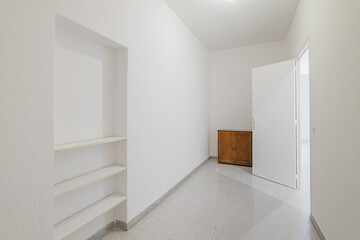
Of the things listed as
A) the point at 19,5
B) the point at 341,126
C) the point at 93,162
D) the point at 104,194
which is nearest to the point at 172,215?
the point at 104,194

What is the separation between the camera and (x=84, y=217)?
150 cm

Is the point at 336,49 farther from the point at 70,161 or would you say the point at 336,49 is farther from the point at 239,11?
the point at 70,161

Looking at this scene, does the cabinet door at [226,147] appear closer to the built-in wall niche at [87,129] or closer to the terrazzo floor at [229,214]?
the terrazzo floor at [229,214]

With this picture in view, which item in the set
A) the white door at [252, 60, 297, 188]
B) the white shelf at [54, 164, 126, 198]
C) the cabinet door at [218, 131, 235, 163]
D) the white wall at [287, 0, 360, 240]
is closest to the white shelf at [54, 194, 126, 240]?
the white shelf at [54, 164, 126, 198]

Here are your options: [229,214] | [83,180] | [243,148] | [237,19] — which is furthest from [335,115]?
[243,148]

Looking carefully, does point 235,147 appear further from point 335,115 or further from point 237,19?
point 335,115

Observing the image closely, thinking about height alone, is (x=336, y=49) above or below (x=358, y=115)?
above

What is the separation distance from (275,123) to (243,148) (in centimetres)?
116

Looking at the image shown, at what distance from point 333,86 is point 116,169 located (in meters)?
2.13

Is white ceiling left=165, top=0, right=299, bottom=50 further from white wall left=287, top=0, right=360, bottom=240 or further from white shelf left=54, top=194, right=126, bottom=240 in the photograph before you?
white shelf left=54, top=194, right=126, bottom=240

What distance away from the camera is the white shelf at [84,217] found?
51.9 inches

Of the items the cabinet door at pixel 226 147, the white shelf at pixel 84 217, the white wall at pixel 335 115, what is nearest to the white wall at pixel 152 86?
the white shelf at pixel 84 217

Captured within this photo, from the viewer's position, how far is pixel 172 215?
85.2 inches

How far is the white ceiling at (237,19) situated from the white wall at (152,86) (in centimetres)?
27
